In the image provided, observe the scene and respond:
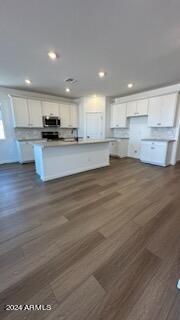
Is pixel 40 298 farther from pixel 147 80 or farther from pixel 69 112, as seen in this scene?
pixel 69 112

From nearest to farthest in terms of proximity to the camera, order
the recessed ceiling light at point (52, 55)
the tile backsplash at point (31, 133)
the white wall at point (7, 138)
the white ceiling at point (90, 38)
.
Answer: the white ceiling at point (90, 38)
the recessed ceiling light at point (52, 55)
the white wall at point (7, 138)
the tile backsplash at point (31, 133)

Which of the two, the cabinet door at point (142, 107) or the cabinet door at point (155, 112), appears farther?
the cabinet door at point (142, 107)

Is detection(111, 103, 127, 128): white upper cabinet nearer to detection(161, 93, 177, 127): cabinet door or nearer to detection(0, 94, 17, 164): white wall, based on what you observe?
detection(161, 93, 177, 127): cabinet door

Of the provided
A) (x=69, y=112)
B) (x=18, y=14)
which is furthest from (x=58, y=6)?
(x=69, y=112)

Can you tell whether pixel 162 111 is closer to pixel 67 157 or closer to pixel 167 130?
pixel 167 130

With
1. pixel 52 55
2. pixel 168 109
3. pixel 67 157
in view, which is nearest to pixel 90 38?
pixel 52 55

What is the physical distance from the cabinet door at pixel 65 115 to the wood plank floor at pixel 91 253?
4128 mm

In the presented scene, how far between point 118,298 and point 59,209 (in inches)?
57.4

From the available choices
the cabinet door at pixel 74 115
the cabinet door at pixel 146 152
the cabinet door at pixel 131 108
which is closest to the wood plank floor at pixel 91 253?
the cabinet door at pixel 146 152

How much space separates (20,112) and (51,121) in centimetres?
120

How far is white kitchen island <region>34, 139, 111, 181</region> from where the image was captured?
140 inches

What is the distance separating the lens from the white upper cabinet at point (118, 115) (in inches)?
243

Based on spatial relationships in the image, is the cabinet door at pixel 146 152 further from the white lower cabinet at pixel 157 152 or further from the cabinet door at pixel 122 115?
the cabinet door at pixel 122 115

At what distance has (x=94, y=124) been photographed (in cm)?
662
